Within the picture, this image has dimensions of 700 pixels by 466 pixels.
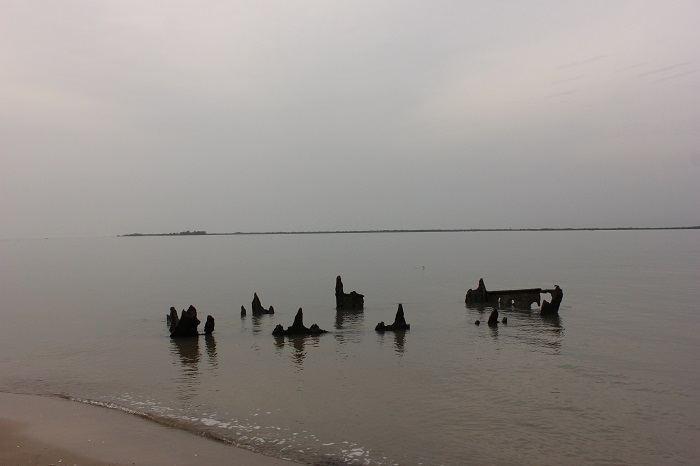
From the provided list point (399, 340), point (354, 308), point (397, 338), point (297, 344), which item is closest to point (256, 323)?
point (354, 308)

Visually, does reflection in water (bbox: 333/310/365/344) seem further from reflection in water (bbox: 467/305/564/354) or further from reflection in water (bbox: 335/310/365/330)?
reflection in water (bbox: 467/305/564/354)

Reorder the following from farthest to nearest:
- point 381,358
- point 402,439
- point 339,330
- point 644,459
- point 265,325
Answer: point 265,325 < point 339,330 < point 381,358 < point 402,439 < point 644,459

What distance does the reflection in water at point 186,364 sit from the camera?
1905 centimetres

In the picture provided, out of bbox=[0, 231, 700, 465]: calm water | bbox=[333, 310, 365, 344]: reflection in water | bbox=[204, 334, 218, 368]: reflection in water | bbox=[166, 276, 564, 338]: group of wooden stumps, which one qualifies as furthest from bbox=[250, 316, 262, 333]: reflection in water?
bbox=[333, 310, 365, 344]: reflection in water

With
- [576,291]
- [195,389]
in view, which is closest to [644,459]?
[195,389]

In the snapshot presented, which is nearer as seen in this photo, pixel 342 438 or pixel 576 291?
pixel 342 438

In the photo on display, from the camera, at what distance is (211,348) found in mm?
26953

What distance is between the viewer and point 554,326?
33.4 m

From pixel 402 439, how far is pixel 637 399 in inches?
344

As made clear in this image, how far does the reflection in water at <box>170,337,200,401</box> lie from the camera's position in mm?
19047

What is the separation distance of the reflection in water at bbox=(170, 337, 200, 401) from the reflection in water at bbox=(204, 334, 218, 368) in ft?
1.59

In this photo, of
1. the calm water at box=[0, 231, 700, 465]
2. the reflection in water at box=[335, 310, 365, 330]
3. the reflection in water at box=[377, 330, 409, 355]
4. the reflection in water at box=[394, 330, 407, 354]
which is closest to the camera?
the calm water at box=[0, 231, 700, 465]

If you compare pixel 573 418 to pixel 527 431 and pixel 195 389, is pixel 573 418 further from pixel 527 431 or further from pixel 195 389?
pixel 195 389

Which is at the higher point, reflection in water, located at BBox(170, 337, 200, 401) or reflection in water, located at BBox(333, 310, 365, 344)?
reflection in water, located at BBox(170, 337, 200, 401)
